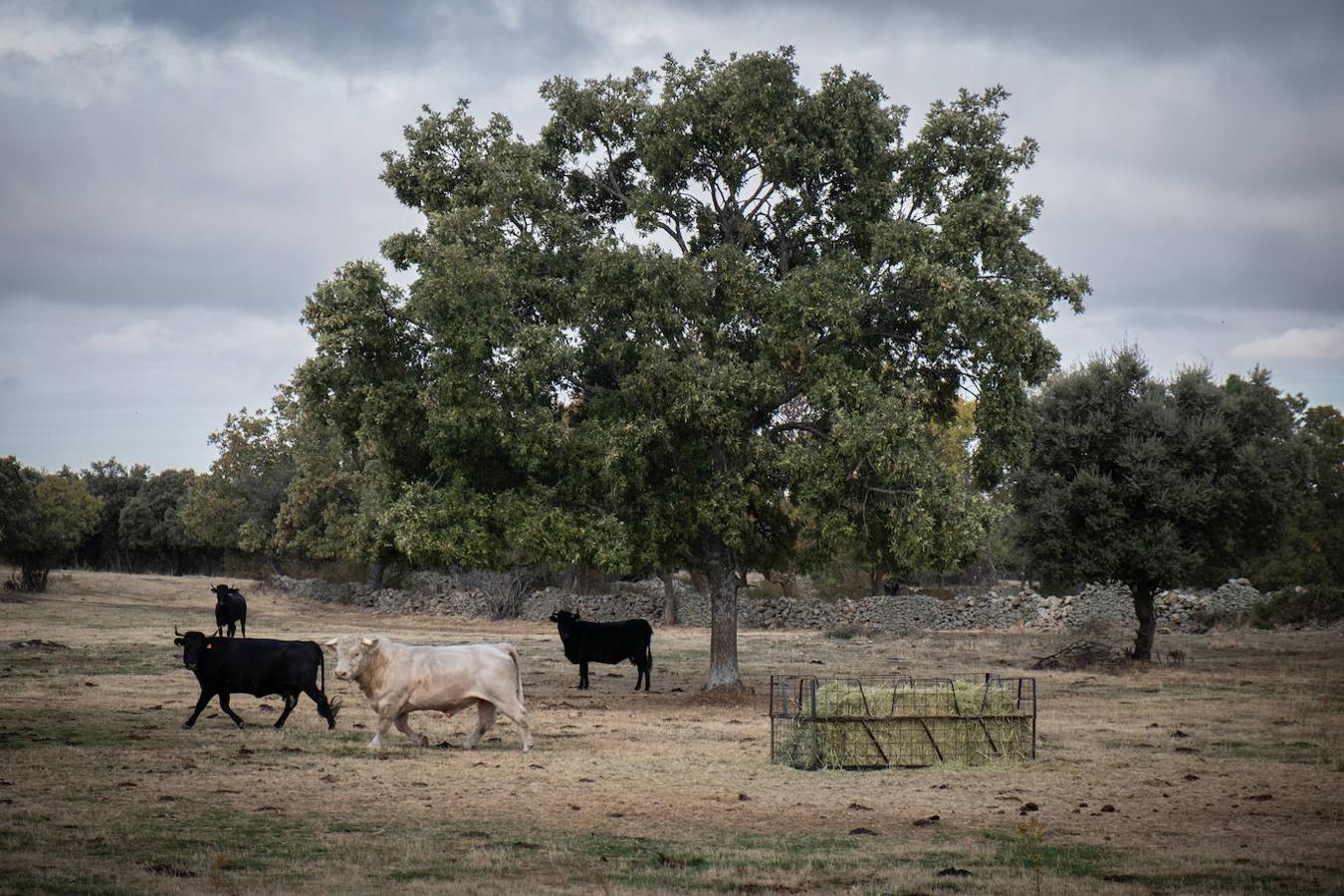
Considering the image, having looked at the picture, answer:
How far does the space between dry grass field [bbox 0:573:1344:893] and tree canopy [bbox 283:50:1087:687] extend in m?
4.11

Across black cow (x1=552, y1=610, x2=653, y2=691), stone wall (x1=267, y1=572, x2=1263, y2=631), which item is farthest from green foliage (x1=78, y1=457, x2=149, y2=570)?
black cow (x1=552, y1=610, x2=653, y2=691)

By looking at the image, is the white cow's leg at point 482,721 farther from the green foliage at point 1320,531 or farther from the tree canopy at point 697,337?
the green foliage at point 1320,531

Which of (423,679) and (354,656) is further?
(354,656)

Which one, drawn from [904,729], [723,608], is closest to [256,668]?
[904,729]

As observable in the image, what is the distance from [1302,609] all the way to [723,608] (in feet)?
107

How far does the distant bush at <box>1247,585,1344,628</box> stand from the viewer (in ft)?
163

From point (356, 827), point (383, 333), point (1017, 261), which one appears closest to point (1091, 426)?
point (1017, 261)

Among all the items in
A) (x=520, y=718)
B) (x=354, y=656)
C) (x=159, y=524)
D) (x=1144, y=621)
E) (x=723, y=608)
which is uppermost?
(x=159, y=524)

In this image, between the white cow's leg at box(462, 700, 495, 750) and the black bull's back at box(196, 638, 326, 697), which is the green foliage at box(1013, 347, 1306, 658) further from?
the black bull's back at box(196, 638, 326, 697)

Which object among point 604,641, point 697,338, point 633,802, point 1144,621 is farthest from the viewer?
point 1144,621

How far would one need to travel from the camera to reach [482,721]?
19.0 meters

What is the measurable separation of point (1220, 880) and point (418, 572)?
60.8 metres

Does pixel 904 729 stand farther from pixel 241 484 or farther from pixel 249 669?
pixel 241 484

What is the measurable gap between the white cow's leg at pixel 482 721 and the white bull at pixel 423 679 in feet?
0.05
